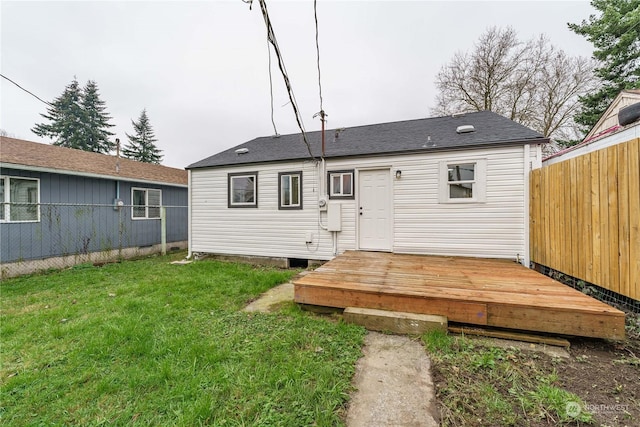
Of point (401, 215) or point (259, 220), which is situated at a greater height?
point (401, 215)

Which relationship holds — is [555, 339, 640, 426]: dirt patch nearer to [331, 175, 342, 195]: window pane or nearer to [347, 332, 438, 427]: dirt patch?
[347, 332, 438, 427]: dirt patch

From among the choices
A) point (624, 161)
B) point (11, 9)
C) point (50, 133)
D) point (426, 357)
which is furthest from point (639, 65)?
point (50, 133)

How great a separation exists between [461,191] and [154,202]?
403 inches

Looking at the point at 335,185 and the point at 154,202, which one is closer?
the point at 335,185

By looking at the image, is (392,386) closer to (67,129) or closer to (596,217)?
(596,217)

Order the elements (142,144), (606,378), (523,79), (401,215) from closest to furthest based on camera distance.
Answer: (606,378)
(401,215)
(523,79)
(142,144)

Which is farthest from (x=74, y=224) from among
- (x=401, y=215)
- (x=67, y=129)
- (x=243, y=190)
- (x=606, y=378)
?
(x=67, y=129)

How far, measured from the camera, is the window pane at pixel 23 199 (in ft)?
20.0

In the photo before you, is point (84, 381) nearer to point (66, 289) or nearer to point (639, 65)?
point (66, 289)

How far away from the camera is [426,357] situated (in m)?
2.20

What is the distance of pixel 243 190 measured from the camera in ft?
22.9

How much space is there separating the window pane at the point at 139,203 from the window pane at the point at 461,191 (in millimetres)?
9415

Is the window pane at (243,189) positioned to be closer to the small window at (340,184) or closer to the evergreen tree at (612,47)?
the small window at (340,184)

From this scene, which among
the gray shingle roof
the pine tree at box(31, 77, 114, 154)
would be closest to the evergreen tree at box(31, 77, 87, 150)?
the pine tree at box(31, 77, 114, 154)
